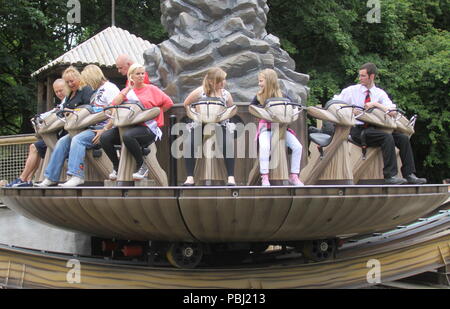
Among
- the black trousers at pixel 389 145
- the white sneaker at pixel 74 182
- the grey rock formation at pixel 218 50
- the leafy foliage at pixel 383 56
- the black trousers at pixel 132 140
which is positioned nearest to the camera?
the black trousers at pixel 132 140

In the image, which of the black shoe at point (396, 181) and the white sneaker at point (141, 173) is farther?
the black shoe at point (396, 181)

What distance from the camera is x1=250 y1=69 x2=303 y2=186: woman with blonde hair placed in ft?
20.0

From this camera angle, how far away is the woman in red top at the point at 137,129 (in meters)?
6.20

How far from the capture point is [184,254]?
640 centimetres

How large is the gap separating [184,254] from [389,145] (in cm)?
242

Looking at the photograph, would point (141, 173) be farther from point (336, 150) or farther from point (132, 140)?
point (336, 150)

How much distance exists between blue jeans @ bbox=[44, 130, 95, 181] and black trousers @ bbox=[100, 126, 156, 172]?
240 mm

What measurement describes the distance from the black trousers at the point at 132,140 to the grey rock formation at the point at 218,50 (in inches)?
70.7

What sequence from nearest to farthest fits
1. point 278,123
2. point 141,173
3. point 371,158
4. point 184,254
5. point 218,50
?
point 278,123 < point 141,173 < point 184,254 < point 371,158 < point 218,50

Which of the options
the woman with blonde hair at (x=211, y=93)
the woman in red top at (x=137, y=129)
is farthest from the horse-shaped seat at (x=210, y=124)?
the woman in red top at (x=137, y=129)

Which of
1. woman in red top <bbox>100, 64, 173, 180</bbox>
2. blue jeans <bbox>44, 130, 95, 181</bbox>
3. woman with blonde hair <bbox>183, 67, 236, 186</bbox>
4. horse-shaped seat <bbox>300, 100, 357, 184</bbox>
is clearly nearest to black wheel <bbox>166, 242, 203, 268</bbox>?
woman with blonde hair <bbox>183, 67, 236, 186</bbox>

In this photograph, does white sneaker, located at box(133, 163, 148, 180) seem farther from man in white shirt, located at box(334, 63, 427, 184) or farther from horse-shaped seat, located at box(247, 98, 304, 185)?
man in white shirt, located at box(334, 63, 427, 184)

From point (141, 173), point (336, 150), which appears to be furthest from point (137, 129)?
point (336, 150)

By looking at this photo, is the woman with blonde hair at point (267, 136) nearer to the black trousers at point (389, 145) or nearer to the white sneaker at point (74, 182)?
the black trousers at point (389, 145)
